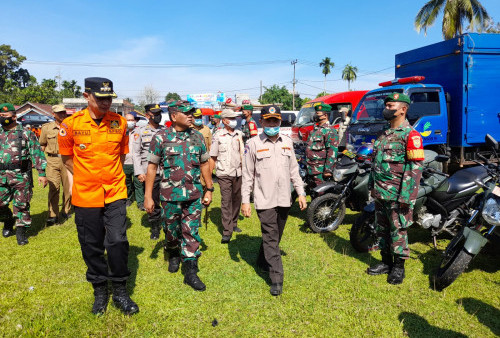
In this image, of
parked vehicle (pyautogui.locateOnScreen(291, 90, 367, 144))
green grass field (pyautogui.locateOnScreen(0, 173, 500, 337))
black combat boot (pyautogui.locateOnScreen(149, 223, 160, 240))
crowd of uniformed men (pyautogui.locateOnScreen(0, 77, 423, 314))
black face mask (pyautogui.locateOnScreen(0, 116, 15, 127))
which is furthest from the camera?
parked vehicle (pyautogui.locateOnScreen(291, 90, 367, 144))

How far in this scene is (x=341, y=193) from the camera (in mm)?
5156

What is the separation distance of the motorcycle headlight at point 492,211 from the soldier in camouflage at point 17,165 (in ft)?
19.8

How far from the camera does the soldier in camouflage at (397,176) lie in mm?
3557

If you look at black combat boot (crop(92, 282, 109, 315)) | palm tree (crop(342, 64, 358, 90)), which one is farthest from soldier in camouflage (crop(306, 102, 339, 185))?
palm tree (crop(342, 64, 358, 90))

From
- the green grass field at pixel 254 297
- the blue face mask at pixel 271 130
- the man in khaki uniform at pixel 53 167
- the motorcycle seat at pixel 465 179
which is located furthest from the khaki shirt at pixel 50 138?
the motorcycle seat at pixel 465 179

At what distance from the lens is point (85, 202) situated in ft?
10.1

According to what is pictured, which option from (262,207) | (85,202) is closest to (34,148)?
(85,202)

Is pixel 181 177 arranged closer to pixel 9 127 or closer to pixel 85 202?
pixel 85 202

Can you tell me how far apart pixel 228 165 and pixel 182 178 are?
1610mm

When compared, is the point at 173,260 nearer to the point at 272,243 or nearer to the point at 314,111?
the point at 272,243

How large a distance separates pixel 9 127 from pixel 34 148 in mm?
463

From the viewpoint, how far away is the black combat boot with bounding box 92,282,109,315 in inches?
126

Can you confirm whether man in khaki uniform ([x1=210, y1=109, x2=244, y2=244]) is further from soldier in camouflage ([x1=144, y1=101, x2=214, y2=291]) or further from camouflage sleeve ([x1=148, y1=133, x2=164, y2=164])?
camouflage sleeve ([x1=148, y1=133, x2=164, y2=164])

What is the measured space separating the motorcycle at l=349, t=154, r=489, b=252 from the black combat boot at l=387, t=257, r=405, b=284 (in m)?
0.67
